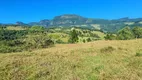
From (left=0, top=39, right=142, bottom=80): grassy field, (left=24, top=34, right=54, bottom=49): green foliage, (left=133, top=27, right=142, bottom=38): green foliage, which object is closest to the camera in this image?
(left=0, top=39, right=142, bottom=80): grassy field

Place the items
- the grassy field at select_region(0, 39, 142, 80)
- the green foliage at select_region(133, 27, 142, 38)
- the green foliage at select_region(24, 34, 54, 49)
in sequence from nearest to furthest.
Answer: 1. the grassy field at select_region(0, 39, 142, 80)
2. the green foliage at select_region(24, 34, 54, 49)
3. the green foliage at select_region(133, 27, 142, 38)

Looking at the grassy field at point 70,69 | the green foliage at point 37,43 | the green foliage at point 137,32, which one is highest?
the grassy field at point 70,69

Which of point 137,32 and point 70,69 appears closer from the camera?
point 70,69

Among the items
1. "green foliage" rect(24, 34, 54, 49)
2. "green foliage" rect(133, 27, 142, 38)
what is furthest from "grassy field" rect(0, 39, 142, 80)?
"green foliage" rect(133, 27, 142, 38)

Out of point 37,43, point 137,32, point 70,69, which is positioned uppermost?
point 70,69

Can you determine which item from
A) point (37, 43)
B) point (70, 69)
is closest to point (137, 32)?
point (37, 43)

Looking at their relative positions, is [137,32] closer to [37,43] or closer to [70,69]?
[37,43]

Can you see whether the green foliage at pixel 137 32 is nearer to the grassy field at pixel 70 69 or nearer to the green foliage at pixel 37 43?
the green foliage at pixel 37 43

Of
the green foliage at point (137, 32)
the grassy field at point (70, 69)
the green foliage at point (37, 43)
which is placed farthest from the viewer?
the green foliage at point (137, 32)

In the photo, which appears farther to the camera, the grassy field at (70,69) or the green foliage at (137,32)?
the green foliage at (137,32)

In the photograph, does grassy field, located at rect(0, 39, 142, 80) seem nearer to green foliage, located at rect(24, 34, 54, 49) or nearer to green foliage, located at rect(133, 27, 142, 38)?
green foliage, located at rect(24, 34, 54, 49)

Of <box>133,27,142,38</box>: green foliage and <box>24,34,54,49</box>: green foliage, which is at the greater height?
<box>24,34,54,49</box>: green foliage

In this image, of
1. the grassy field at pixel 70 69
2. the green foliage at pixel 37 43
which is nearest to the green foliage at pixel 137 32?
the green foliage at pixel 37 43

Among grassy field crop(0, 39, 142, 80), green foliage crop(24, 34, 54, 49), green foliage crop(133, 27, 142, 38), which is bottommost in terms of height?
green foliage crop(133, 27, 142, 38)
